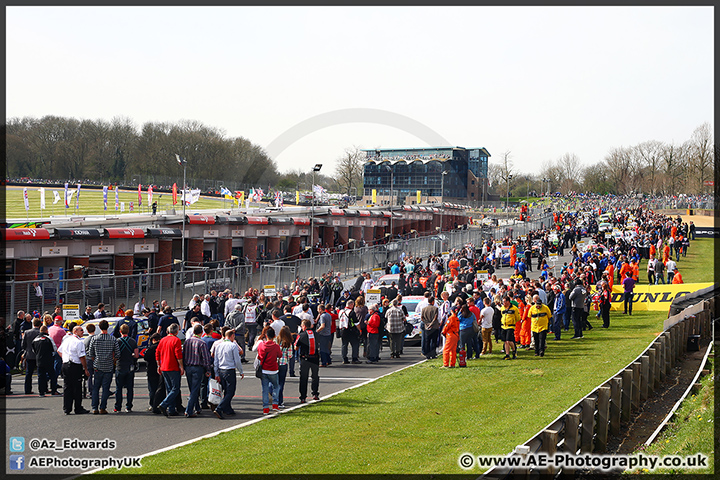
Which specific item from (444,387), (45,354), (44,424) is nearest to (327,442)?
(444,387)

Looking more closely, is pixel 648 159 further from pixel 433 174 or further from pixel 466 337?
pixel 466 337

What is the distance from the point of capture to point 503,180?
144875mm

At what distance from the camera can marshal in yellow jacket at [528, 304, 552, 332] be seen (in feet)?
53.3

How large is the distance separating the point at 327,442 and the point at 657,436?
200 inches

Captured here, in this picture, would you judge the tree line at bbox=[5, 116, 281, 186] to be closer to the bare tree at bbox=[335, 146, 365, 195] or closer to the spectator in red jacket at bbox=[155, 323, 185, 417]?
the bare tree at bbox=[335, 146, 365, 195]

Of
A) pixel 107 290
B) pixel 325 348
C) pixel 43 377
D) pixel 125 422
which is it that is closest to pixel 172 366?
pixel 125 422

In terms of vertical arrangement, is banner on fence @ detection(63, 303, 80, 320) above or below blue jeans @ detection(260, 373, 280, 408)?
above

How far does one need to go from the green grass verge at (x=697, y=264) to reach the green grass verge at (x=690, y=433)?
2164 centimetres

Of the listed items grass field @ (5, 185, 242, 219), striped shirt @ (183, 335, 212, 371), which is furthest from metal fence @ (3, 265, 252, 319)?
grass field @ (5, 185, 242, 219)

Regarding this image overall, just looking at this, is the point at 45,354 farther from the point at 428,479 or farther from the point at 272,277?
the point at 272,277

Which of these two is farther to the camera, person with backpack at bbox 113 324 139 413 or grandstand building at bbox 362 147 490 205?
grandstand building at bbox 362 147 490 205

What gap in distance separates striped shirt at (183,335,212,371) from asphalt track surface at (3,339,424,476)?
1.02m

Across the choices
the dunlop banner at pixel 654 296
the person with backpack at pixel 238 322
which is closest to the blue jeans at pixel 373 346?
the person with backpack at pixel 238 322

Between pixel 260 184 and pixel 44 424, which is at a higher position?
pixel 260 184
